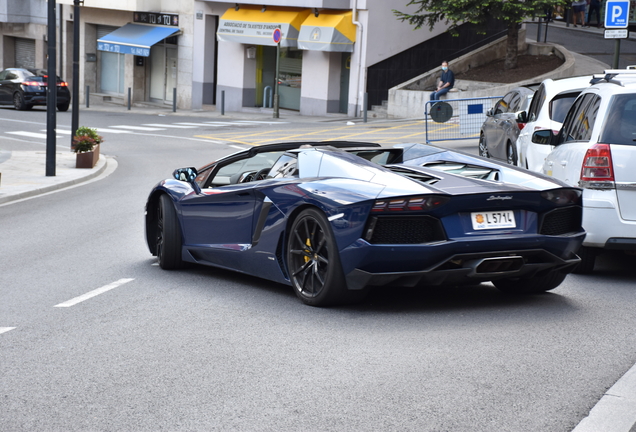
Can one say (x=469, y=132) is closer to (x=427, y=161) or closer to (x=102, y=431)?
(x=427, y=161)

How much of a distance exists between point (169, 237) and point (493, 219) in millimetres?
3288

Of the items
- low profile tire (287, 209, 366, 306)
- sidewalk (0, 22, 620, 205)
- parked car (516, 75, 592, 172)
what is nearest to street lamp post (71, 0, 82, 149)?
sidewalk (0, 22, 620, 205)

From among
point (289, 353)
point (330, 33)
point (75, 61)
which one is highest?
point (330, 33)

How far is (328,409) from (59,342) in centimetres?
217

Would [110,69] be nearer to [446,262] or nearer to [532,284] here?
[532,284]

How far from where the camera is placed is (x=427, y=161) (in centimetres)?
737

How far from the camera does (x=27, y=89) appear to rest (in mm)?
37500

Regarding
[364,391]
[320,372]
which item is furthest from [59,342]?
[364,391]

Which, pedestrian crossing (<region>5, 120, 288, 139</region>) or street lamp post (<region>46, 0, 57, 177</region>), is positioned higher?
street lamp post (<region>46, 0, 57, 177</region>)

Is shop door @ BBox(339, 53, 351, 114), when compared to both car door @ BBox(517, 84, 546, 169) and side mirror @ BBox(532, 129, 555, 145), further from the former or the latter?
side mirror @ BBox(532, 129, 555, 145)

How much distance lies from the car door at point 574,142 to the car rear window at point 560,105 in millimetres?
3244

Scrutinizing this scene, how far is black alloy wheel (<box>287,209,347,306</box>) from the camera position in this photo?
6312 mm

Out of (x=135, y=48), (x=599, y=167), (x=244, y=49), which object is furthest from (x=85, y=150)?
(x=135, y=48)

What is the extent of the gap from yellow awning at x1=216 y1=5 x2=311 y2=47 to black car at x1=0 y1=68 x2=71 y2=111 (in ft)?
22.9
